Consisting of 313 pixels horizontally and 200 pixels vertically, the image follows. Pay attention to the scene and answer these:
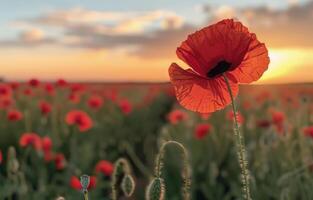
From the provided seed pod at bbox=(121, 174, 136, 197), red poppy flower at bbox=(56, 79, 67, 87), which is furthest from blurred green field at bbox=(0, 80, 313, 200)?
seed pod at bbox=(121, 174, 136, 197)

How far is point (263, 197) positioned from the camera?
3.89 meters

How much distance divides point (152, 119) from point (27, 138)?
188 inches

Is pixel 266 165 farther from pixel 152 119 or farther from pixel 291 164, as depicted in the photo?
pixel 152 119

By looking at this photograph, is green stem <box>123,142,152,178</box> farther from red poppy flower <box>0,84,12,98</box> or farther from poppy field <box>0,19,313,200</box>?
red poppy flower <box>0,84,12,98</box>

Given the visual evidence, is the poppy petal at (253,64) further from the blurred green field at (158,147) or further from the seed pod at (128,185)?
the blurred green field at (158,147)

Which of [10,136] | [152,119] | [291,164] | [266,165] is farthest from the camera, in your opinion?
[152,119]

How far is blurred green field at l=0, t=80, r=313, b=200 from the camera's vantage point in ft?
12.8

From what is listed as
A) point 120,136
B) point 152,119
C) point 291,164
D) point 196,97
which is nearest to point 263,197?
point 291,164

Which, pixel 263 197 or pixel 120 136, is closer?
pixel 263 197

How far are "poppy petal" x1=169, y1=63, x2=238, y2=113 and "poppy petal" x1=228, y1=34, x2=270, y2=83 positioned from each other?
4 centimetres

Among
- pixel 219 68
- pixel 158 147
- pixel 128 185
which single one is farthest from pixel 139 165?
pixel 219 68

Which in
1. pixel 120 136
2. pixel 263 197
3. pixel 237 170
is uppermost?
pixel 120 136

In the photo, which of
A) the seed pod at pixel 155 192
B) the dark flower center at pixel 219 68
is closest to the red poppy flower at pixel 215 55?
the dark flower center at pixel 219 68

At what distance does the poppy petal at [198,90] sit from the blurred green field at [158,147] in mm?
1048
